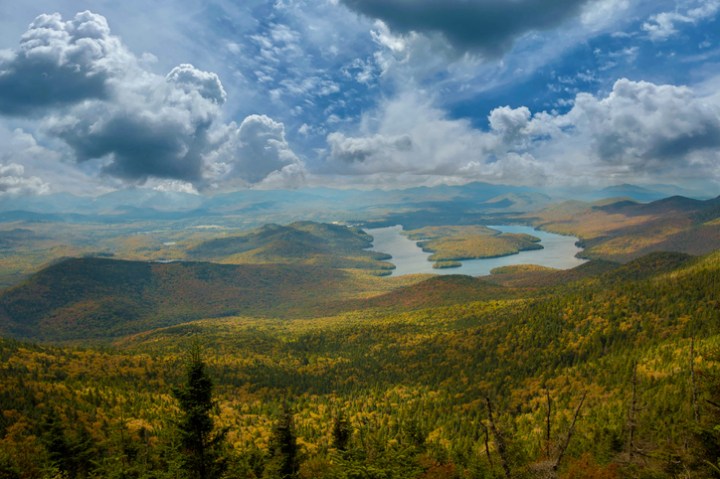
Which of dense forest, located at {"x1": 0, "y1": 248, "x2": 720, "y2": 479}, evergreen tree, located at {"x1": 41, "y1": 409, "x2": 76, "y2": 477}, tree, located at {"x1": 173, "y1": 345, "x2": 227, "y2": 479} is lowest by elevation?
dense forest, located at {"x1": 0, "y1": 248, "x2": 720, "y2": 479}

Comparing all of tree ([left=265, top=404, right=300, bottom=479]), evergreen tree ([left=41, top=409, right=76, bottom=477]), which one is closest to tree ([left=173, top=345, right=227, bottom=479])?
tree ([left=265, top=404, right=300, bottom=479])

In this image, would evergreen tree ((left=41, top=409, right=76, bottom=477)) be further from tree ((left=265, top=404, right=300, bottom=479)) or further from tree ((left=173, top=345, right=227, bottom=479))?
tree ((left=173, top=345, right=227, bottom=479))

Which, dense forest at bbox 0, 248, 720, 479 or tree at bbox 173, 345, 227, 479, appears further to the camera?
dense forest at bbox 0, 248, 720, 479

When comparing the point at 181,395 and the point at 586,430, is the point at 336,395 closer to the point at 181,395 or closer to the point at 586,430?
the point at 586,430

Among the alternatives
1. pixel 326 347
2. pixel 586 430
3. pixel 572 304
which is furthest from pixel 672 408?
pixel 326 347

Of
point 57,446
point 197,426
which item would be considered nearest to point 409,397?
point 57,446

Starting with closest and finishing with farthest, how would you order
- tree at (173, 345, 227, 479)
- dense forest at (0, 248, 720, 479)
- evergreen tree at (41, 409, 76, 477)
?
tree at (173, 345, 227, 479) < dense forest at (0, 248, 720, 479) < evergreen tree at (41, 409, 76, 477)

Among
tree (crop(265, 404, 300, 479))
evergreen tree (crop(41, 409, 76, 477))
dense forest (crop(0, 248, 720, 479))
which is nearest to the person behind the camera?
dense forest (crop(0, 248, 720, 479))

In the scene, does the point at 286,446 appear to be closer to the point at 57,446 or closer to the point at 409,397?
the point at 57,446
